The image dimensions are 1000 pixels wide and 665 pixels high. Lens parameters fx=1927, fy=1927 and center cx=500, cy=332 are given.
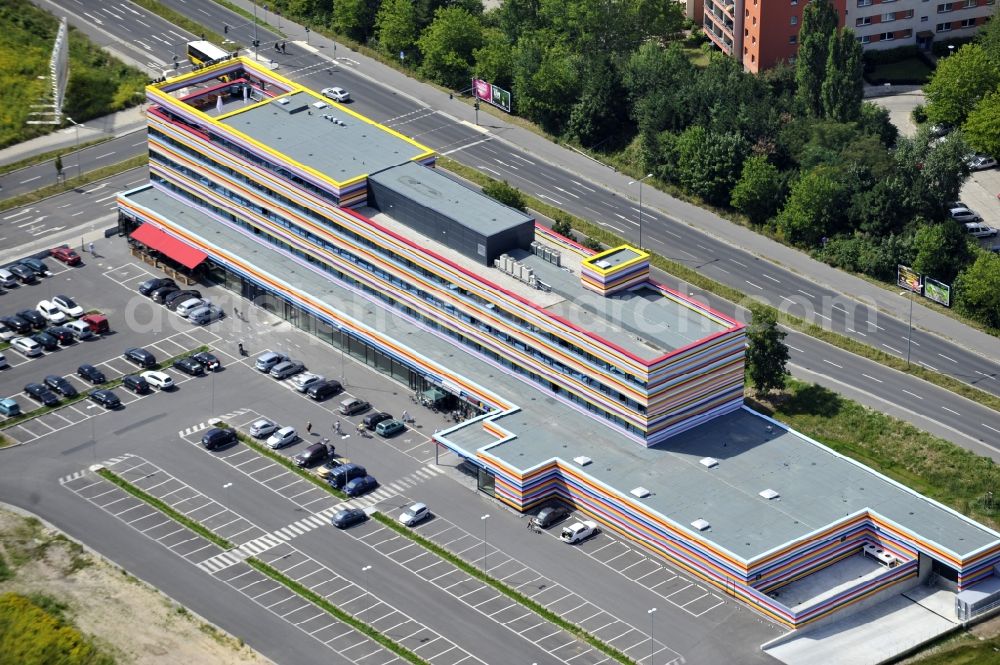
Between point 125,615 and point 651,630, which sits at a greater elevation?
point 125,615

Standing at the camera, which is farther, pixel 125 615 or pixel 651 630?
pixel 125 615

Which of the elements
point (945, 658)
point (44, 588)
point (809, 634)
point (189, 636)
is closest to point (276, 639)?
point (189, 636)

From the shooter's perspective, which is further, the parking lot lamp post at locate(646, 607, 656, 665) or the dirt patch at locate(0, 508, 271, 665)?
the dirt patch at locate(0, 508, 271, 665)

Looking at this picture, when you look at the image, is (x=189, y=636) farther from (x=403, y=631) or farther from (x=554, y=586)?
(x=554, y=586)

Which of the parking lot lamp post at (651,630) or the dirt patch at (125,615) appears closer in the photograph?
the parking lot lamp post at (651,630)

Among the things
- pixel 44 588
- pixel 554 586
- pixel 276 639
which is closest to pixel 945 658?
pixel 554 586

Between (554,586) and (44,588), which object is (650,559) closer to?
(554,586)

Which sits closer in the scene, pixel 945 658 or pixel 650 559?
pixel 945 658
